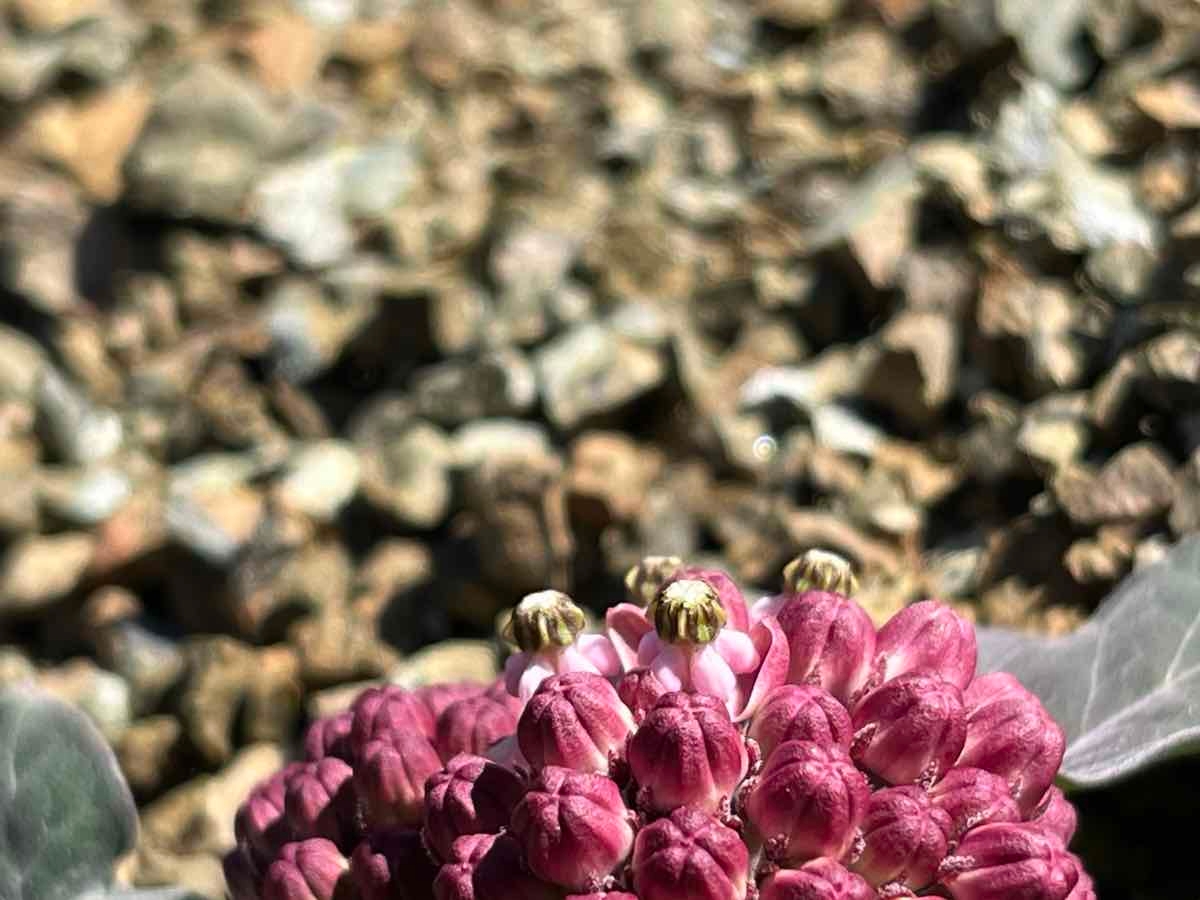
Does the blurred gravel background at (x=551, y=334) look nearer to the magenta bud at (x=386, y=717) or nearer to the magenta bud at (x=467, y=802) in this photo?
the magenta bud at (x=386, y=717)

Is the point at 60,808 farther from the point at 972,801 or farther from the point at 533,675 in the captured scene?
the point at 972,801

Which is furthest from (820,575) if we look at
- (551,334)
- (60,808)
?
(551,334)

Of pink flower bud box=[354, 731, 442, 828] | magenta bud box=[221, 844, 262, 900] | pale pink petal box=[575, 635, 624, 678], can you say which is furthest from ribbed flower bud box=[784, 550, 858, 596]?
magenta bud box=[221, 844, 262, 900]

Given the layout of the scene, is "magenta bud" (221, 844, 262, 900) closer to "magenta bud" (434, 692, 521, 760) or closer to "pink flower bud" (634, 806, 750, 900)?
"magenta bud" (434, 692, 521, 760)

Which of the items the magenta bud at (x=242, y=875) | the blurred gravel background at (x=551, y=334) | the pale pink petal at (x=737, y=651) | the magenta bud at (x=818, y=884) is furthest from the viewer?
the blurred gravel background at (x=551, y=334)

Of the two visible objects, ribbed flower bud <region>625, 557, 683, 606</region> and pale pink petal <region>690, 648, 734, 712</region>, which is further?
ribbed flower bud <region>625, 557, 683, 606</region>

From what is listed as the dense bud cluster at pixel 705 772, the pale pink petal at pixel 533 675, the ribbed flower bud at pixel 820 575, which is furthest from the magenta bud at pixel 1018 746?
the pale pink petal at pixel 533 675
